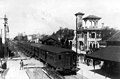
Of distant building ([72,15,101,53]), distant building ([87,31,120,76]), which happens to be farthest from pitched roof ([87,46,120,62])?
distant building ([72,15,101,53])

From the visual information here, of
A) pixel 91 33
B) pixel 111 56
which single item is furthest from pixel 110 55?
pixel 91 33

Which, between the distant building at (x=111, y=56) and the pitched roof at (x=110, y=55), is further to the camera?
the distant building at (x=111, y=56)

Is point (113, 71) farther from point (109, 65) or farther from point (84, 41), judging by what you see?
point (84, 41)

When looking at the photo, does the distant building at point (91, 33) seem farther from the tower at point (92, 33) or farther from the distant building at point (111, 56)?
the distant building at point (111, 56)

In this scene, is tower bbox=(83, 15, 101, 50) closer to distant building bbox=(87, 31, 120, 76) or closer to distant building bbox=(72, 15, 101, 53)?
distant building bbox=(72, 15, 101, 53)

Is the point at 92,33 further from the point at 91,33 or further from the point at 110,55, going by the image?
the point at 110,55

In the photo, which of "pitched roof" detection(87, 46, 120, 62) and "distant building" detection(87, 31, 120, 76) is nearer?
"pitched roof" detection(87, 46, 120, 62)

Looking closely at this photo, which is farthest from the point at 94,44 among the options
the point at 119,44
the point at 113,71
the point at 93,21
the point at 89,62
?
the point at 113,71

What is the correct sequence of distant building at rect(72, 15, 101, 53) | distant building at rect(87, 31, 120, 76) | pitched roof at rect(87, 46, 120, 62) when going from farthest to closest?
1. distant building at rect(72, 15, 101, 53)
2. distant building at rect(87, 31, 120, 76)
3. pitched roof at rect(87, 46, 120, 62)

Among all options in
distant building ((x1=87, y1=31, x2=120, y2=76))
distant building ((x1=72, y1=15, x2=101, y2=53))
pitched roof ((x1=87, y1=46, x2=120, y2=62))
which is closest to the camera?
pitched roof ((x1=87, y1=46, x2=120, y2=62))

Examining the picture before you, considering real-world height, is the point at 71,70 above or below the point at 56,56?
below

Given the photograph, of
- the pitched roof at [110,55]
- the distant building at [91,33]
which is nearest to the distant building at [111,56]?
the pitched roof at [110,55]
